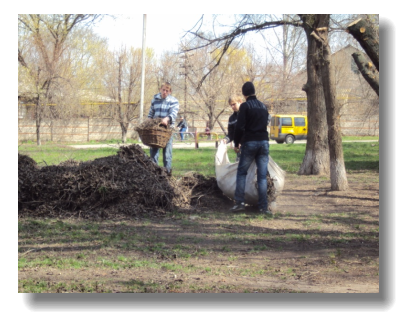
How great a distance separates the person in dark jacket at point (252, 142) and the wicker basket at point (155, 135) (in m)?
1.47

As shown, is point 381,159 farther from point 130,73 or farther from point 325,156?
point 130,73

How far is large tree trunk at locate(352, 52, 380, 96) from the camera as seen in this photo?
830 centimetres

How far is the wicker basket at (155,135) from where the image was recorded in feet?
27.7

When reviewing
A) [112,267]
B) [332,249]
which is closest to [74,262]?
[112,267]

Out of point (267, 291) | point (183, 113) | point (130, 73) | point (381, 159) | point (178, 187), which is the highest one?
point (130, 73)

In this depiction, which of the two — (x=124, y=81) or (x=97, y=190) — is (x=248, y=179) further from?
(x=124, y=81)

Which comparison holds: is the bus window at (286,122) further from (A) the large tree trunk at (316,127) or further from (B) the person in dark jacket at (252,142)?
(B) the person in dark jacket at (252,142)

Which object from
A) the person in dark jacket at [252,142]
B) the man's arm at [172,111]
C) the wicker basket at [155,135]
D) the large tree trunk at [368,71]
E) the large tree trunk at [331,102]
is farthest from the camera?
the large tree trunk at [331,102]

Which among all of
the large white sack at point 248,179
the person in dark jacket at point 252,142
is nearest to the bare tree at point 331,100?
the large white sack at point 248,179

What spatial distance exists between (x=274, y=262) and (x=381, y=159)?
5.08ft

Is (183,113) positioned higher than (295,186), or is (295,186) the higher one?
(183,113)

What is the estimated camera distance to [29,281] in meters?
4.52

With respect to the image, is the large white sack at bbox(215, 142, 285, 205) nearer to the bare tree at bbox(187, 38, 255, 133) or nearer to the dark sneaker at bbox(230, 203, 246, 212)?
the dark sneaker at bbox(230, 203, 246, 212)

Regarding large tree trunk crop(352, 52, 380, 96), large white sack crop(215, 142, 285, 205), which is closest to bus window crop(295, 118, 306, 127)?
large tree trunk crop(352, 52, 380, 96)
